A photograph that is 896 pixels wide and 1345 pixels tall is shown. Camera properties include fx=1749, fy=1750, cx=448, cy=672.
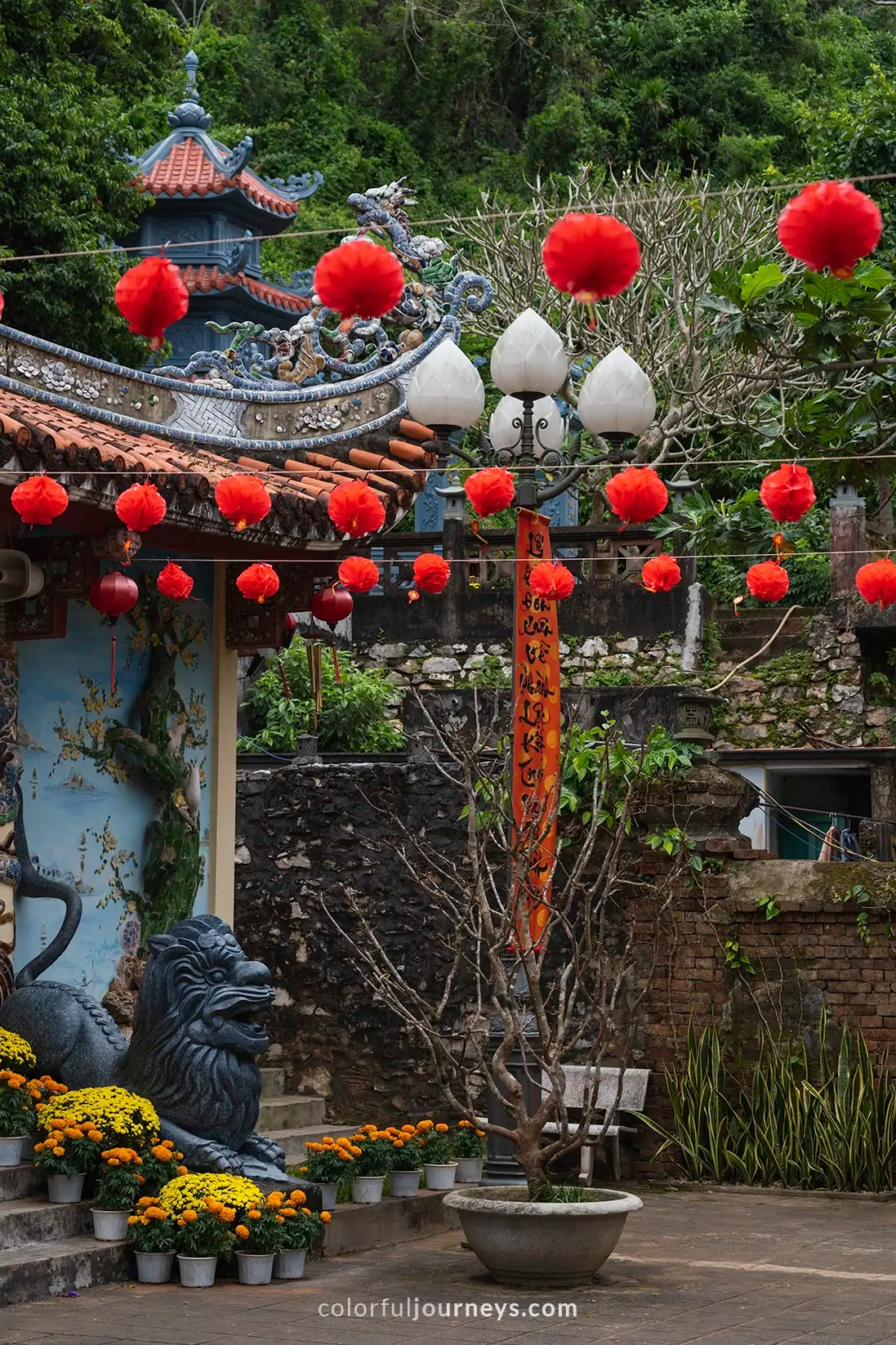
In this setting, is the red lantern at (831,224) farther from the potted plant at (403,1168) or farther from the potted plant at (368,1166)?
the potted plant at (403,1168)

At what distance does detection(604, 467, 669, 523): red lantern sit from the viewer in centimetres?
788

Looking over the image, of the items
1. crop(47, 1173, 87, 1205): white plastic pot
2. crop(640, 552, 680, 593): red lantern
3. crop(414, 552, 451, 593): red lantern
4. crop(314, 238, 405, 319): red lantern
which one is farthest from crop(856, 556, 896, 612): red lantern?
crop(47, 1173, 87, 1205): white plastic pot

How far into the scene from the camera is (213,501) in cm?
835

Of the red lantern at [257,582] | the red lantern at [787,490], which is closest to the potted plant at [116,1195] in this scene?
the red lantern at [257,582]

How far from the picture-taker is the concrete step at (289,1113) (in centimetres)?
986

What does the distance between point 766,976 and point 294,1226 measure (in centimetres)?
445

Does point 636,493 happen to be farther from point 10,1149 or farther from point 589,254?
point 10,1149

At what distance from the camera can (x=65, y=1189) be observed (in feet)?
24.5

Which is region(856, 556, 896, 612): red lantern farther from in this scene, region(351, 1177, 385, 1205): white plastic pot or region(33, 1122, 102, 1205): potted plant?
region(33, 1122, 102, 1205): potted plant

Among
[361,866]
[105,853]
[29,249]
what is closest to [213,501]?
[105,853]

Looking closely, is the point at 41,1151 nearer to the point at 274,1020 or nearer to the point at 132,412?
the point at 132,412

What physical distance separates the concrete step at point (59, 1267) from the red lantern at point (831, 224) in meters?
4.79

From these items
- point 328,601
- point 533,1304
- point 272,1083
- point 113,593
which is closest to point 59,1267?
point 533,1304

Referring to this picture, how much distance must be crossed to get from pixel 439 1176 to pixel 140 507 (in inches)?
155
